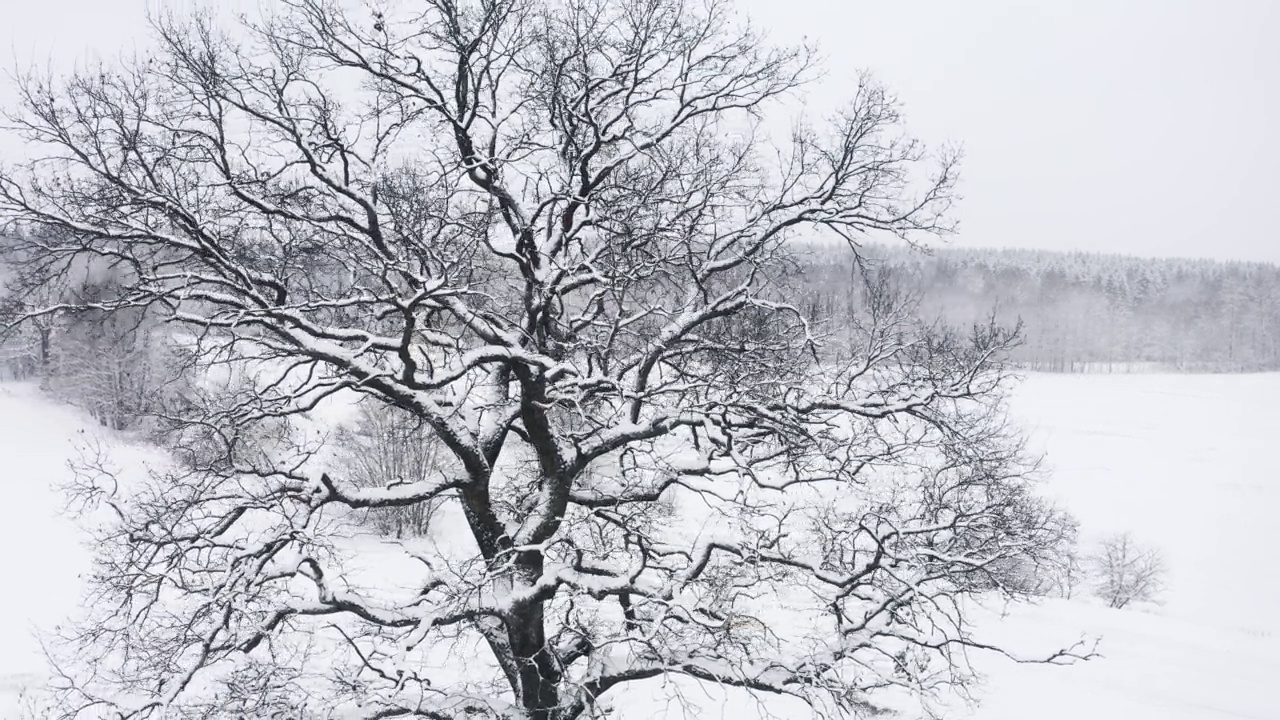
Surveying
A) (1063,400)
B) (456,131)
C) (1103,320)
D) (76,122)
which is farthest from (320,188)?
(1103,320)

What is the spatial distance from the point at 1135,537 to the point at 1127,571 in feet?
15.7

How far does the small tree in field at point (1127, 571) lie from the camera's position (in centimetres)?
2892

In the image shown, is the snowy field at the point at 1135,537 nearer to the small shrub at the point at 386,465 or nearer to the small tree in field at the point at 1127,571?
the small tree in field at the point at 1127,571

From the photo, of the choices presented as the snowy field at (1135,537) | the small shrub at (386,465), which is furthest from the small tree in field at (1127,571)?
the small shrub at (386,465)

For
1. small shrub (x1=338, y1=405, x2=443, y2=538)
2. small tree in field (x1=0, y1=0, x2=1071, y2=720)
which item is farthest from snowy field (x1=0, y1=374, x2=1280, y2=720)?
small shrub (x1=338, y1=405, x2=443, y2=538)

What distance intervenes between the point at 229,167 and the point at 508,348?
2.97m

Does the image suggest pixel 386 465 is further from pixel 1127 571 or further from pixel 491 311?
pixel 1127 571

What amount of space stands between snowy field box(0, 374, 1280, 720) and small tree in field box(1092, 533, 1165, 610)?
84cm

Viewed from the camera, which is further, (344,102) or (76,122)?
(344,102)

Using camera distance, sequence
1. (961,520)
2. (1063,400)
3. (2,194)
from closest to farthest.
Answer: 1. (2,194)
2. (961,520)
3. (1063,400)

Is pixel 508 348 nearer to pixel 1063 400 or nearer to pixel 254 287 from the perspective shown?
pixel 254 287

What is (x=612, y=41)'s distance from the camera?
22.9ft

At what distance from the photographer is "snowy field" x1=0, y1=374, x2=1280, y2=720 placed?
12.8 meters

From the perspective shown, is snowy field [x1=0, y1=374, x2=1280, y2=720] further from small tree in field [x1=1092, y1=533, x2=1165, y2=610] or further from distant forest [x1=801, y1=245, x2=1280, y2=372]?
distant forest [x1=801, y1=245, x2=1280, y2=372]
